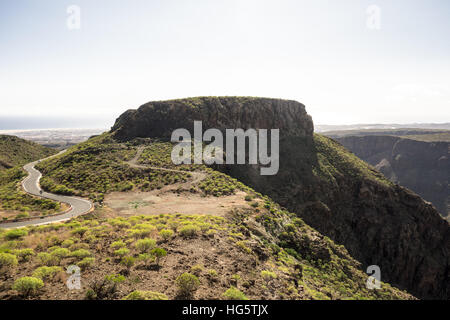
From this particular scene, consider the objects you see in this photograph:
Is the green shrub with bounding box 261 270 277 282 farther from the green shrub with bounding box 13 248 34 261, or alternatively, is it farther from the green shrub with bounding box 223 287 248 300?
the green shrub with bounding box 13 248 34 261

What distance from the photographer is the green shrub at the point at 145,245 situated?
46.4 feet

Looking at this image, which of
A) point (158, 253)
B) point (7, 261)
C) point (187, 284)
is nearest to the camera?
point (187, 284)

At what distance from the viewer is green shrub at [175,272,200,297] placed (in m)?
10.4

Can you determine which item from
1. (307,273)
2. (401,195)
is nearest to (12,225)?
(307,273)

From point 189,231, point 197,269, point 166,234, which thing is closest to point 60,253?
point 166,234

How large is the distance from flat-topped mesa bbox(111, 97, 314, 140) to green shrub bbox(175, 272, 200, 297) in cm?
5858

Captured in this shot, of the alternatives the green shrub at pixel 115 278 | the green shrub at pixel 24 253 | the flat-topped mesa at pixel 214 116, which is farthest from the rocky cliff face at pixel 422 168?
the green shrub at pixel 24 253

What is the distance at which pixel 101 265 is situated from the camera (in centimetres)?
1225

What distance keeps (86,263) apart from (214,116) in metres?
63.0

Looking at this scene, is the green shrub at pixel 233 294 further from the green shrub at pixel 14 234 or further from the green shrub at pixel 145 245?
the green shrub at pixel 14 234

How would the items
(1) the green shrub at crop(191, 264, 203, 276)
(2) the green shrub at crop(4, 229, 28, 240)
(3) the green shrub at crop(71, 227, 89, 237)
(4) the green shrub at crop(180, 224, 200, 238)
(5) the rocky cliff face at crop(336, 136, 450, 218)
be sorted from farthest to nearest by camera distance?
(5) the rocky cliff face at crop(336, 136, 450, 218)
(4) the green shrub at crop(180, 224, 200, 238)
(3) the green shrub at crop(71, 227, 89, 237)
(2) the green shrub at crop(4, 229, 28, 240)
(1) the green shrub at crop(191, 264, 203, 276)

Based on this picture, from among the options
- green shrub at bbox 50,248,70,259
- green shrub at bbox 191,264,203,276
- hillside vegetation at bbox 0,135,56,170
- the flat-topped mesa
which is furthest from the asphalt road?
hillside vegetation at bbox 0,135,56,170

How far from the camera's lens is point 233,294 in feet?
34.8

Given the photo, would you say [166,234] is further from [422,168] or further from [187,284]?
[422,168]
